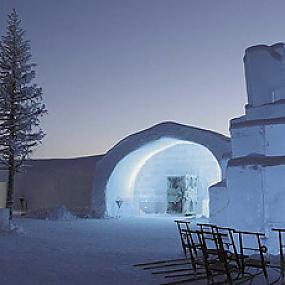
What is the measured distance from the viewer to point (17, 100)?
16438mm

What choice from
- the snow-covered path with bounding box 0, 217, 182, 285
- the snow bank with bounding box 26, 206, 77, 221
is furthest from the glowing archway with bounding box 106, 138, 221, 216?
the snow-covered path with bounding box 0, 217, 182, 285

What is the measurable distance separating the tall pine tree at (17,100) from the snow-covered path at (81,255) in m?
4.05

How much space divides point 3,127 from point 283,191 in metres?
11.4

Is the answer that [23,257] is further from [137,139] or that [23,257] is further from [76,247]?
[137,139]

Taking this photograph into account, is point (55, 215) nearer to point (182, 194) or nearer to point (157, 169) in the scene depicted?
point (182, 194)

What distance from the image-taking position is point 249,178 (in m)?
8.24

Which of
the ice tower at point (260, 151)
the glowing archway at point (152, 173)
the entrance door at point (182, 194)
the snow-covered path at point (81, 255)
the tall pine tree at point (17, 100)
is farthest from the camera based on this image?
the entrance door at point (182, 194)

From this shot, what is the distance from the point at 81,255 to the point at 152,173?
15995 mm

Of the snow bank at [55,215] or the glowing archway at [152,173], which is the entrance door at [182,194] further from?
the snow bank at [55,215]

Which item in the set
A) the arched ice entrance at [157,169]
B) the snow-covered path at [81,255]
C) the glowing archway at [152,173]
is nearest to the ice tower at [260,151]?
the snow-covered path at [81,255]

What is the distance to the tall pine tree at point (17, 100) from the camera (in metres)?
16.1

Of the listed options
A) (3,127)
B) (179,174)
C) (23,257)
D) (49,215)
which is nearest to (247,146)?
(23,257)

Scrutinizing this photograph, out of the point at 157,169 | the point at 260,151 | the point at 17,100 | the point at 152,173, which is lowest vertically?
the point at 260,151

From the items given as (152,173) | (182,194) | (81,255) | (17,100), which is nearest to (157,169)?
(152,173)
